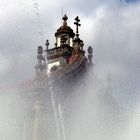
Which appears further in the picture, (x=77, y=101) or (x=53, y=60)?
(x=53, y=60)

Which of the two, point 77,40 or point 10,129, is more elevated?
point 77,40

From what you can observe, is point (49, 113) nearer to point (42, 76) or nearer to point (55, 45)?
point (42, 76)

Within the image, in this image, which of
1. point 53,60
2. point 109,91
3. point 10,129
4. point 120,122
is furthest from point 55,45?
point 10,129

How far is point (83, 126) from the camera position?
56.6m

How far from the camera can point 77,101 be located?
57406mm

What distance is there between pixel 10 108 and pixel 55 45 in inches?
671

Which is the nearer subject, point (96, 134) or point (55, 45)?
point (96, 134)

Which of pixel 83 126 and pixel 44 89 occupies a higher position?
pixel 44 89

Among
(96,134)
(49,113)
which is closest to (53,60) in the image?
(96,134)

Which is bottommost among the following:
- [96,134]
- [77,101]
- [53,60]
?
[96,134]

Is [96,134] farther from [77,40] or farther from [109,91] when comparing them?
[77,40]

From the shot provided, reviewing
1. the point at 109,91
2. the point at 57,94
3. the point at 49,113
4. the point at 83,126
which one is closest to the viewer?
the point at 49,113

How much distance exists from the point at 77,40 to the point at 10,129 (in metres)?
16.9

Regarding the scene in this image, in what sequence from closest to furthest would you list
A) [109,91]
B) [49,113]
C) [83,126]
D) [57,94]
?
[49,113] < [57,94] < [83,126] < [109,91]
